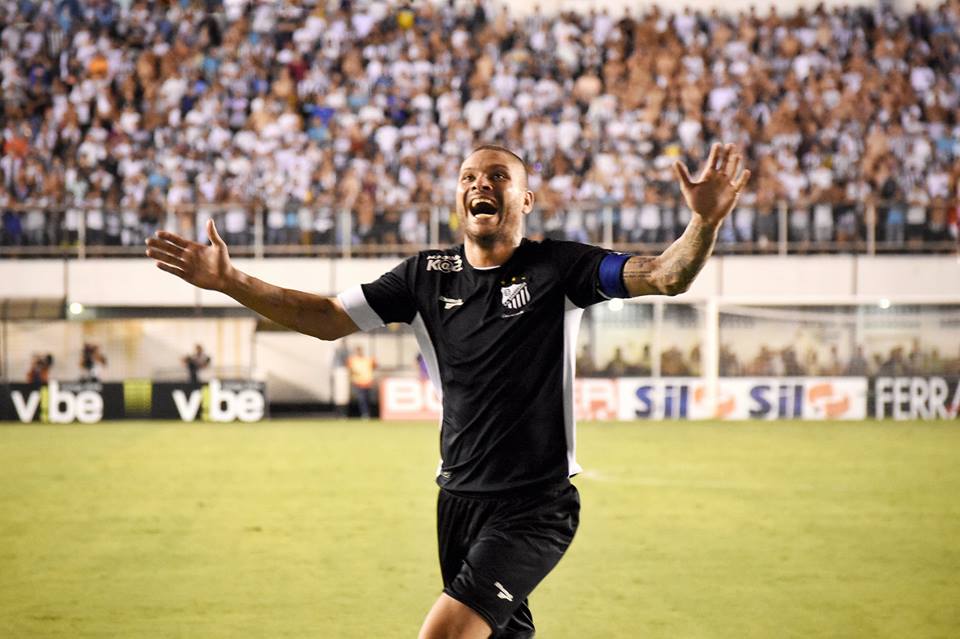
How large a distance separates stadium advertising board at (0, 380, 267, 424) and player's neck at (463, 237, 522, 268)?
1940 centimetres

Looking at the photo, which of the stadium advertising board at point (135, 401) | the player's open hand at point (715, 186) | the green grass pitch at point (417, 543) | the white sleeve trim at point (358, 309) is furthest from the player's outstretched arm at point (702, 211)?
the stadium advertising board at point (135, 401)

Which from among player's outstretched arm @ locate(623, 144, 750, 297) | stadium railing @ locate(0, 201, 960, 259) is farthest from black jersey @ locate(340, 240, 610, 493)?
stadium railing @ locate(0, 201, 960, 259)

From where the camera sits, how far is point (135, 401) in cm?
2333

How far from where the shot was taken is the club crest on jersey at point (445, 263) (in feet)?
14.7

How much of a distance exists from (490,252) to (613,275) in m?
0.50

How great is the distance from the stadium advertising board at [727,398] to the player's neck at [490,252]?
733 inches

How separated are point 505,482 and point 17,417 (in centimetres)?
2105

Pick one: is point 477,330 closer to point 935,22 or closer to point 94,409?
point 94,409

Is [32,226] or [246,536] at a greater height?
[32,226]

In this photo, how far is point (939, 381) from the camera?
Answer: 22.7 meters

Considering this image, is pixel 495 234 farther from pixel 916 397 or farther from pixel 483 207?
pixel 916 397

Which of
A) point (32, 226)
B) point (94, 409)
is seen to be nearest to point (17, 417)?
point (94, 409)

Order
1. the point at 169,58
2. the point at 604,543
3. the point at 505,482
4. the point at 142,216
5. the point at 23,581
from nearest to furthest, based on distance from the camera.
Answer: the point at 505,482 → the point at 23,581 → the point at 604,543 → the point at 142,216 → the point at 169,58

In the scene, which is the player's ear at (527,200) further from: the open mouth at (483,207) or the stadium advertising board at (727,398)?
the stadium advertising board at (727,398)
